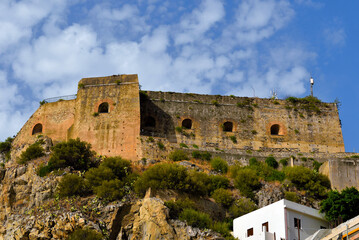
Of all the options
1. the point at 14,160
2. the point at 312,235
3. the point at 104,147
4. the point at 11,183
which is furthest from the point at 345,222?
the point at 14,160

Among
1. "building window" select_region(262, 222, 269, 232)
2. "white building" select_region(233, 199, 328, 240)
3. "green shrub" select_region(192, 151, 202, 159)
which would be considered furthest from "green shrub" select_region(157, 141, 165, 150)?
"building window" select_region(262, 222, 269, 232)

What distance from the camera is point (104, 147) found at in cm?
3991

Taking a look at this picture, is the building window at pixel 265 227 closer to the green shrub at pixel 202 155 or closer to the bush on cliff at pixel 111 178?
the bush on cliff at pixel 111 178

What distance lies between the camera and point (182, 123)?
144 ft

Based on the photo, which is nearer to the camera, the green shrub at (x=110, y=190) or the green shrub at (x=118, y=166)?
the green shrub at (x=110, y=190)

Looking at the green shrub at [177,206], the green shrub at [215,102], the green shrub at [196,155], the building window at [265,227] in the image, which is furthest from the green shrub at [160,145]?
the building window at [265,227]

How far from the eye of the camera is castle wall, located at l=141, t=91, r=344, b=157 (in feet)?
141

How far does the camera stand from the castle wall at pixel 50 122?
42.4m

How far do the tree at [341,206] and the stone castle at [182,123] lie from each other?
322 inches

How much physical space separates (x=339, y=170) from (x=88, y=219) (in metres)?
14.7

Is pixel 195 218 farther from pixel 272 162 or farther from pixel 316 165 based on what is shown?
pixel 316 165

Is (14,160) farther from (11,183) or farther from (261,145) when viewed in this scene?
(261,145)

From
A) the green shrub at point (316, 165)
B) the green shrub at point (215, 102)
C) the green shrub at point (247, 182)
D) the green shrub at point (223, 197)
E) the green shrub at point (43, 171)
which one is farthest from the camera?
the green shrub at point (215, 102)

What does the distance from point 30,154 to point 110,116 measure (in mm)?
5633
